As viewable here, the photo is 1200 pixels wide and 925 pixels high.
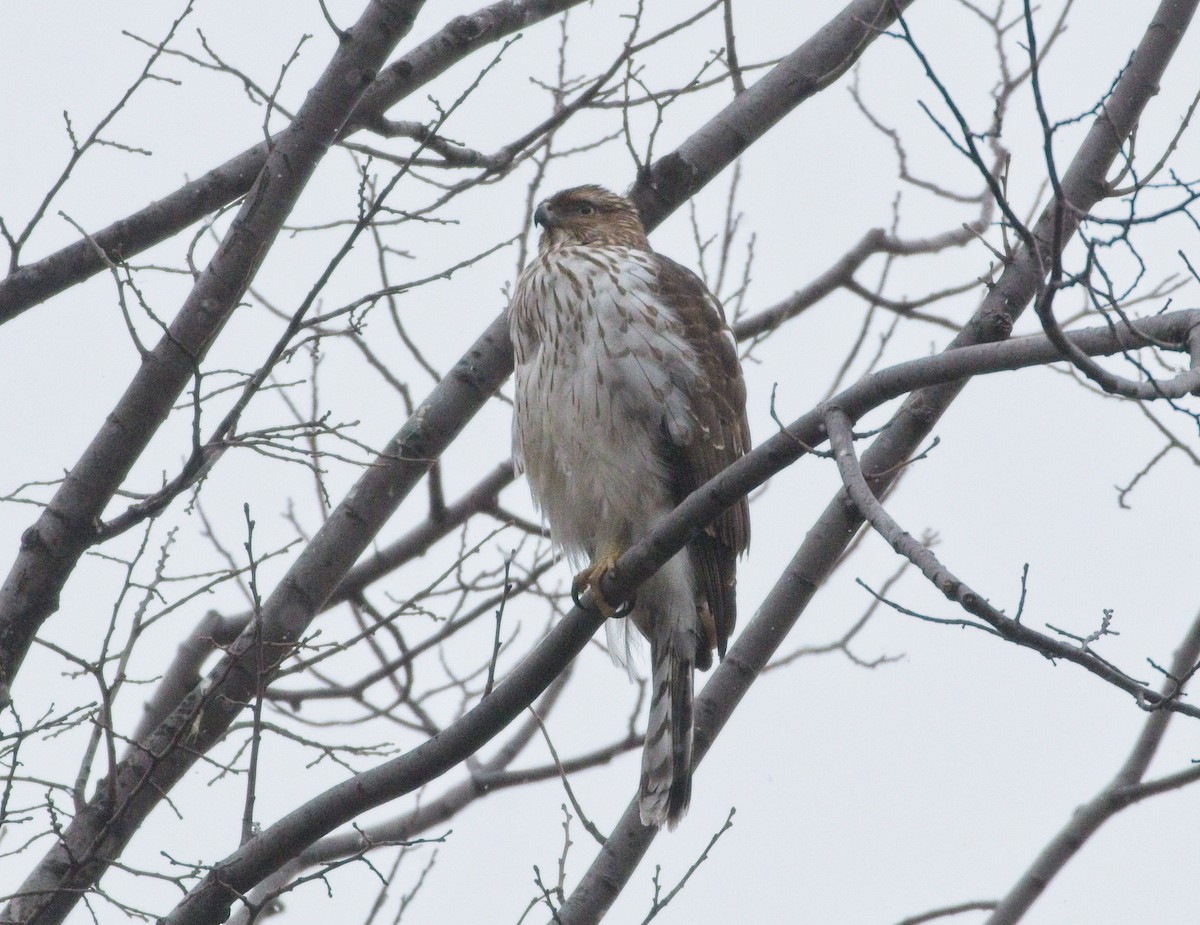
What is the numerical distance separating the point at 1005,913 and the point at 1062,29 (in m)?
3.23

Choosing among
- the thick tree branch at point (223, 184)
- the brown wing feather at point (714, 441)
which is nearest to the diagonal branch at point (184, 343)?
the thick tree branch at point (223, 184)

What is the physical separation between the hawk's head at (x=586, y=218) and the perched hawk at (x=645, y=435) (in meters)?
0.56

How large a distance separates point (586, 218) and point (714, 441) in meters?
1.33

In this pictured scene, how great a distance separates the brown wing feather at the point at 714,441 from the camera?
4363 mm

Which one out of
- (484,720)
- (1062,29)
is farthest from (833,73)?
(484,720)

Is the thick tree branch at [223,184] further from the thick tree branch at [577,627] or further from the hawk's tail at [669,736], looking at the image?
the hawk's tail at [669,736]

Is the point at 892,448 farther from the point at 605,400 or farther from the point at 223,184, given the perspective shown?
the point at 223,184

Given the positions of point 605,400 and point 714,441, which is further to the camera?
point 714,441

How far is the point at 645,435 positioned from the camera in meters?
4.31

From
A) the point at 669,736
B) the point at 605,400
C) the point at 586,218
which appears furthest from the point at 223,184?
the point at 669,736

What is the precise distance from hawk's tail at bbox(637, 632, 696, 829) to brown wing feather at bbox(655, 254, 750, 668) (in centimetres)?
10

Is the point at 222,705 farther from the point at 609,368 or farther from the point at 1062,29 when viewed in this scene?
the point at 1062,29

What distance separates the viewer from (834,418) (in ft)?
8.95

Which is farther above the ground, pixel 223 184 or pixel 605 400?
pixel 605 400
